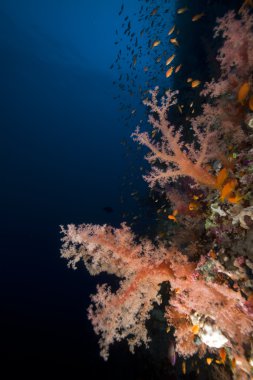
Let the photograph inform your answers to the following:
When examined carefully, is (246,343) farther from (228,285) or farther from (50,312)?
(50,312)

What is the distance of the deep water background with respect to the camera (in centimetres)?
1359

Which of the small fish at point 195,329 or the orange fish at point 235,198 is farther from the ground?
the orange fish at point 235,198

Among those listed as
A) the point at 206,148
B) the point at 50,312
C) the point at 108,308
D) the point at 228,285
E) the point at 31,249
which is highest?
the point at 31,249

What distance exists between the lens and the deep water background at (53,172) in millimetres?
13594

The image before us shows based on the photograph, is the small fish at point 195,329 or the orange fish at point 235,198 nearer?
the orange fish at point 235,198

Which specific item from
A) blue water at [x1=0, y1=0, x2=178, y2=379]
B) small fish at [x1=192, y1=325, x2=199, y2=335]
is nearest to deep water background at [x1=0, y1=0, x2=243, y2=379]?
blue water at [x1=0, y1=0, x2=178, y2=379]

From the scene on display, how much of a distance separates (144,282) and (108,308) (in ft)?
1.54

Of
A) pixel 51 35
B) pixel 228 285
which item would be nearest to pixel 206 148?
pixel 228 285

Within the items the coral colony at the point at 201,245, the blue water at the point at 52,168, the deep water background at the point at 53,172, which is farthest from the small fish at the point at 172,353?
the coral colony at the point at 201,245

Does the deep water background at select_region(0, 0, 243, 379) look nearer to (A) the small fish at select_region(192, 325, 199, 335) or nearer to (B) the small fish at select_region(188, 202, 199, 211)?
(A) the small fish at select_region(192, 325, 199, 335)

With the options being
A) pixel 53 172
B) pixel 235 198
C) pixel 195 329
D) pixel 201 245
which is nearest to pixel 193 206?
pixel 201 245

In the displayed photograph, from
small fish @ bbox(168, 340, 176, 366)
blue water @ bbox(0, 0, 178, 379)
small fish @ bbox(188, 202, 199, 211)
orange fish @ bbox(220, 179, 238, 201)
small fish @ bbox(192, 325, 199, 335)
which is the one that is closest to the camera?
orange fish @ bbox(220, 179, 238, 201)

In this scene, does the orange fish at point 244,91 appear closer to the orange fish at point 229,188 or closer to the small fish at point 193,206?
the orange fish at point 229,188

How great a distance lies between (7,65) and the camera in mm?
47562
